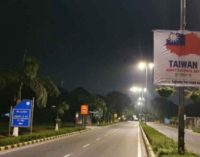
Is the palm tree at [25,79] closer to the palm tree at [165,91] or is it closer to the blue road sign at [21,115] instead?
the blue road sign at [21,115]

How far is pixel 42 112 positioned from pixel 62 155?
7209cm

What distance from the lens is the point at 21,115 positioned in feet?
107

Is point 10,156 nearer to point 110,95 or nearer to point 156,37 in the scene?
point 156,37

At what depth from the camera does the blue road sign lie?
32.4 m

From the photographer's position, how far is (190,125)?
93625mm

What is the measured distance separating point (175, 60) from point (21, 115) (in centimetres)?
1895

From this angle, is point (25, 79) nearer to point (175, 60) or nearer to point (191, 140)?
point (191, 140)

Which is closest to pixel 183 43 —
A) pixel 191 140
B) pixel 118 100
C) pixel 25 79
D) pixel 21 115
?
pixel 21 115

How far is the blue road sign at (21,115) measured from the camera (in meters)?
32.4

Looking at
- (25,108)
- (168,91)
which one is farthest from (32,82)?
(168,91)

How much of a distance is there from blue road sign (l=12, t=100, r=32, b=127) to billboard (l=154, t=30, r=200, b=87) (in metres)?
18.4

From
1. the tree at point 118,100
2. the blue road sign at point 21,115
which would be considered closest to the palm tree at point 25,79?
the blue road sign at point 21,115

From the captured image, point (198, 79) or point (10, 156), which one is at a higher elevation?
point (198, 79)

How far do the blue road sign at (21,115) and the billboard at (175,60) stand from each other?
18.4 m
